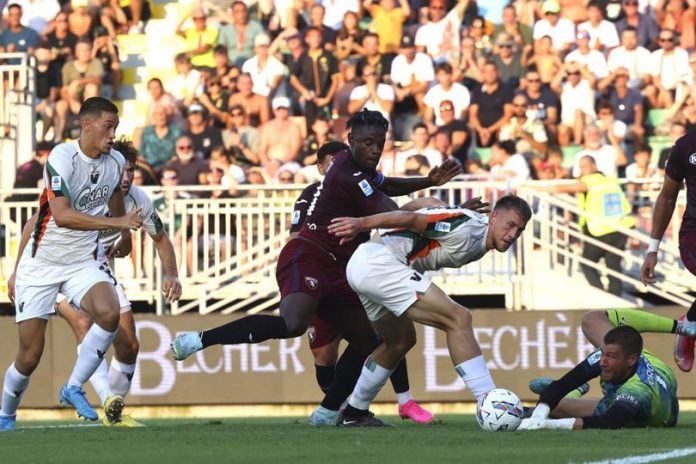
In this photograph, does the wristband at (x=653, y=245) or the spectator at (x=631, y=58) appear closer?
the wristband at (x=653, y=245)

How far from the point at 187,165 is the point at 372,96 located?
262cm

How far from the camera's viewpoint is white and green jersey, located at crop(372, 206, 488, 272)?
9898 millimetres

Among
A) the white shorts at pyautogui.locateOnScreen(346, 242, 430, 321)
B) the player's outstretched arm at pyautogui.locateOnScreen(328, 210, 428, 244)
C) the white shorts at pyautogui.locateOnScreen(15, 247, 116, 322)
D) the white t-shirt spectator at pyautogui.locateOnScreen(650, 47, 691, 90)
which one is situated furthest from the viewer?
the white t-shirt spectator at pyautogui.locateOnScreen(650, 47, 691, 90)

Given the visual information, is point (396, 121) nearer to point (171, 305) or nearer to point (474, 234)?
point (171, 305)

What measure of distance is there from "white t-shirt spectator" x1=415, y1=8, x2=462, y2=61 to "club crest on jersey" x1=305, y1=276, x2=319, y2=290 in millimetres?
9907

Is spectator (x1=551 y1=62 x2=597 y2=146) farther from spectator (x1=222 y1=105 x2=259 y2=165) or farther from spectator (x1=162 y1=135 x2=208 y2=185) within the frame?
spectator (x1=162 y1=135 x2=208 y2=185)

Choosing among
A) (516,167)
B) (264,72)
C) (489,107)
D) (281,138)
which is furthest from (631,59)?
(264,72)

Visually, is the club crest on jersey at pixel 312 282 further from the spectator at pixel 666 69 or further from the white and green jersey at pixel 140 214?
the spectator at pixel 666 69

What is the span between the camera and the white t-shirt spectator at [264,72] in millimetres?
20469

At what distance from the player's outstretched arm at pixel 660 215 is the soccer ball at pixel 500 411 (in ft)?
5.83

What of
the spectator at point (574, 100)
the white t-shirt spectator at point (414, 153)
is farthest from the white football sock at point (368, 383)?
the spectator at point (574, 100)

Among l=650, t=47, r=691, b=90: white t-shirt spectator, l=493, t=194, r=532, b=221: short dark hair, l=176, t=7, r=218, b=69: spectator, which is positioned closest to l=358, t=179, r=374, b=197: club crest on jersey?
l=493, t=194, r=532, b=221: short dark hair

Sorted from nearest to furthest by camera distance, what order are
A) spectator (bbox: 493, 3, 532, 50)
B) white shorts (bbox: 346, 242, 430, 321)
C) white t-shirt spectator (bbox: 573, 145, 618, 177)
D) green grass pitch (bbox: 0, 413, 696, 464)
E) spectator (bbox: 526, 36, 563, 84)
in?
green grass pitch (bbox: 0, 413, 696, 464) → white shorts (bbox: 346, 242, 430, 321) → white t-shirt spectator (bbox: 573, 145, 618, 177) → spectator (bbox: 526, 36, 563, 84) → spectator (bbox: 493, 3, 532, 50)

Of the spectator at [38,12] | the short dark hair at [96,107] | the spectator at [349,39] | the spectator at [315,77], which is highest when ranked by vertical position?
the spectator at [38,12]
